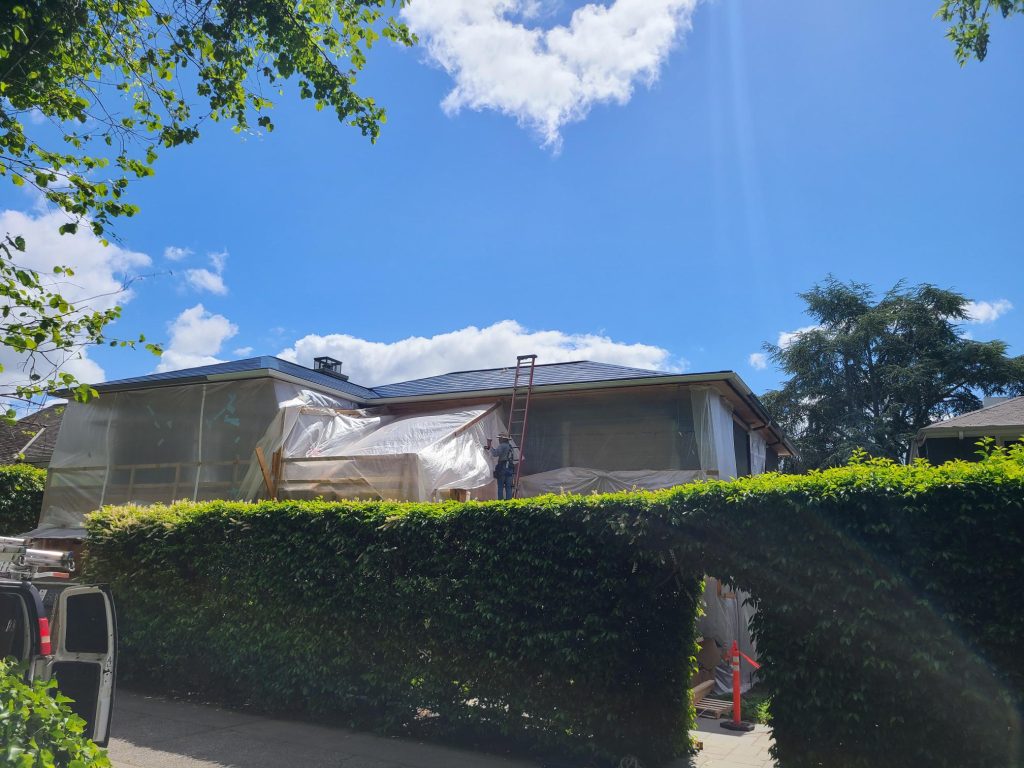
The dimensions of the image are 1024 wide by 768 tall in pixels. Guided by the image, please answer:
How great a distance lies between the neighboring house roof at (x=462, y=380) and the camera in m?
13.8

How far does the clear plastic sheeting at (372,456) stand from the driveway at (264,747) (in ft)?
15.5

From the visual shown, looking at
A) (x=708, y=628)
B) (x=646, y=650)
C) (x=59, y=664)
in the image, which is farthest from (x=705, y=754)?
(x=59, y=664)

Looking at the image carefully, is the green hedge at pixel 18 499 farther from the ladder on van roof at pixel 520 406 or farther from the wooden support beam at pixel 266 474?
the ladder on van roof at pixel 520 406

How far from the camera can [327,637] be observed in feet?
25.7

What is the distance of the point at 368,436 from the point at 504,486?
296 centimetres

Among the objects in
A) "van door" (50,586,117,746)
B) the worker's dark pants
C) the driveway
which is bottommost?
the driveway

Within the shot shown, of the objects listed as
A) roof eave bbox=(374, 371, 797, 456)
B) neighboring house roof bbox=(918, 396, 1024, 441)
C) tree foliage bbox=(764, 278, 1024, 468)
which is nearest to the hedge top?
roof eave bbox=(374, 371, 797, 456)

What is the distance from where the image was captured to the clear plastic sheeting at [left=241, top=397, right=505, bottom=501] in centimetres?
1227

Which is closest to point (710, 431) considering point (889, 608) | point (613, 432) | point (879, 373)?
point (613, 432)

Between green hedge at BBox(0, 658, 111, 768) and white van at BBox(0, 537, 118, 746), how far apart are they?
1.89m

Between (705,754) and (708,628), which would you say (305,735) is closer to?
(705,754)

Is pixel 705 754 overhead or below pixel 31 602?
below

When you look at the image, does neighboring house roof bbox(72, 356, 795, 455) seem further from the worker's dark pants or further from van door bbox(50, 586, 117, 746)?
van door bbox(50, 586, 117, 746)

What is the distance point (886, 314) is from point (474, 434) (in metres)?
30.0
